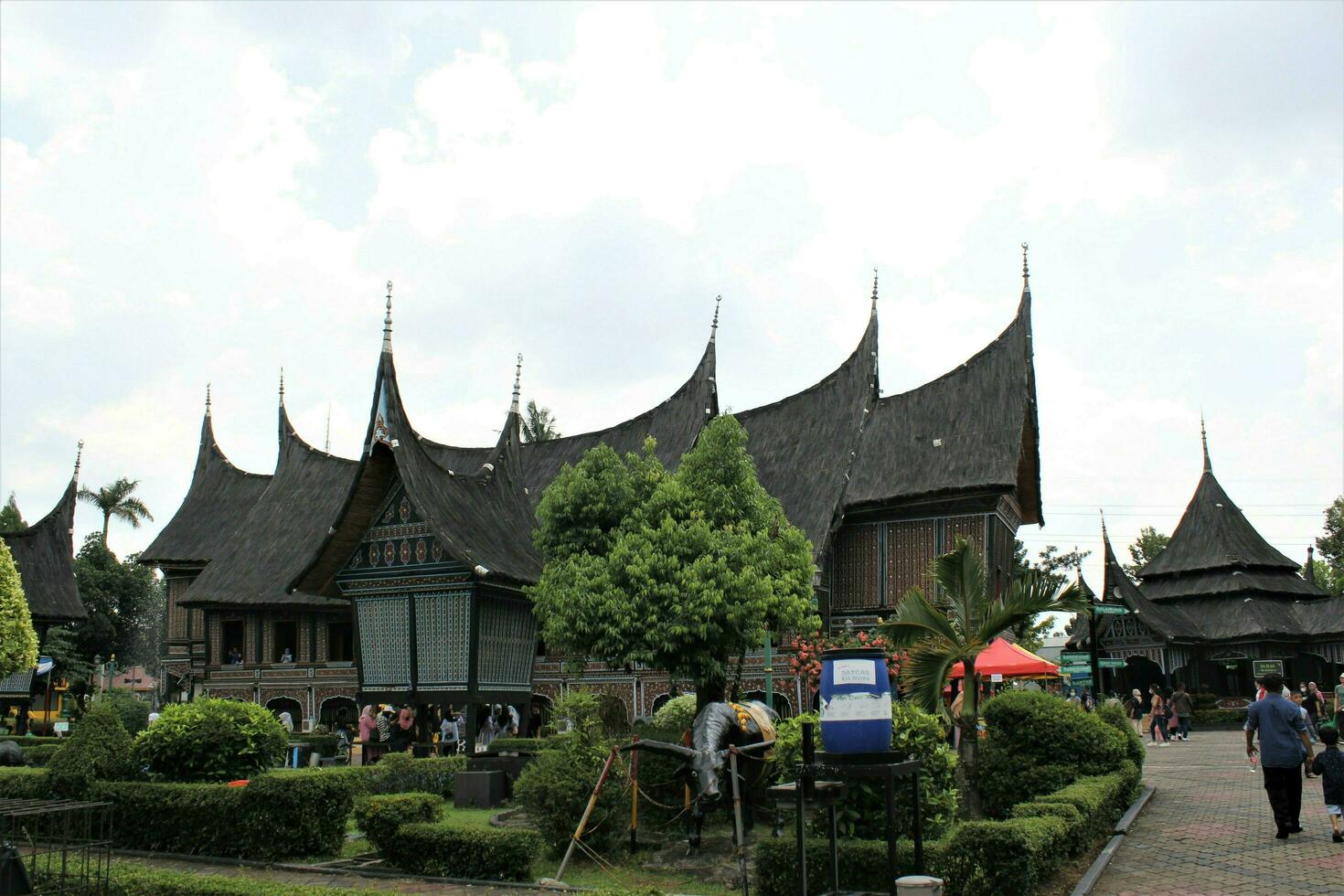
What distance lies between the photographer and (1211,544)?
151 feet

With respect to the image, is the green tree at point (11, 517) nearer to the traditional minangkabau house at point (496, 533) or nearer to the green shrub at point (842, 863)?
the traditional minangkabau house at point (496, 533)

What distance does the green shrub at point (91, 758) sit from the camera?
14039 millimetres

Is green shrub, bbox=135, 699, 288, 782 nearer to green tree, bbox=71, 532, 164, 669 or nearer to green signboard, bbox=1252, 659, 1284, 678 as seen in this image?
green signboard, bbox=1252, 659, 1284, 678

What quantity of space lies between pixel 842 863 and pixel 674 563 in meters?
7.88

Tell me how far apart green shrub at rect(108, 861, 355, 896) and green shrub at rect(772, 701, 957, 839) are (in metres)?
4.29

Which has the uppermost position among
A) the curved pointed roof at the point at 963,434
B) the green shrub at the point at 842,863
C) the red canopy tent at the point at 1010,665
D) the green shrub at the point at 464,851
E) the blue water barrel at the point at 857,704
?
the curved pointed roof at the point at 963,434

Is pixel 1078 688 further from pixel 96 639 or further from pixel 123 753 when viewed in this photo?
pixel 96 639

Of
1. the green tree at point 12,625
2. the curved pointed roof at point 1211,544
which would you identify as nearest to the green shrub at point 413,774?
the green tree at point 12,625

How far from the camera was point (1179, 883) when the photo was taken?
10.0 m

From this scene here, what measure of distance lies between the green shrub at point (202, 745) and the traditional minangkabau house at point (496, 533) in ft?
19.9

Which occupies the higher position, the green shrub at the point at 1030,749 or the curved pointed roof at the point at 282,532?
the curved pointed roof at the point at 282,532

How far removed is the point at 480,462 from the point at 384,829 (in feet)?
78.8

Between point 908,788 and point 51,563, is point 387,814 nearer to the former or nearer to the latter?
point 908,788

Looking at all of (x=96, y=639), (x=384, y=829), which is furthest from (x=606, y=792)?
(x=96, y=639)
